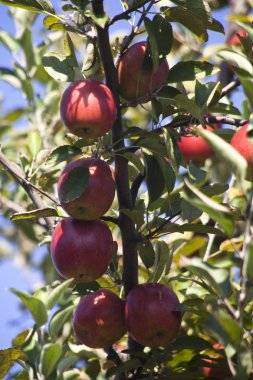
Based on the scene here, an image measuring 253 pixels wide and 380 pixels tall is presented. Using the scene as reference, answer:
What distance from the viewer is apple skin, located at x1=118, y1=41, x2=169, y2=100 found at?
1.38 metres

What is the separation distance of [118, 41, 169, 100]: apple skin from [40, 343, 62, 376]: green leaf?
0.54 m

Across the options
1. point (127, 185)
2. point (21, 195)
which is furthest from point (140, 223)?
point (21, 195)

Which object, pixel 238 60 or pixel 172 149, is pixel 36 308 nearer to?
pixel 172 149

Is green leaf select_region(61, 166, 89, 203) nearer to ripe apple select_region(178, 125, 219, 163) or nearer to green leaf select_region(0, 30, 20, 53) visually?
ripe apple select_region(178, 125, 219, 163)

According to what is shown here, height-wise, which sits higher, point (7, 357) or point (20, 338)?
point (7, 357)

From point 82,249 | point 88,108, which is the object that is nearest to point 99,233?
point 82,249

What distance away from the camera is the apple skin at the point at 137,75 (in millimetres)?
1382

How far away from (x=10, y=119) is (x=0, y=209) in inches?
49.2

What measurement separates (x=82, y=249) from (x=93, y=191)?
0.44 ft

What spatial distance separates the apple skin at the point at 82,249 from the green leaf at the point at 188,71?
343mm

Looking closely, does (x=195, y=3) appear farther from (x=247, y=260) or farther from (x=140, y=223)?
(x=247, y=260)

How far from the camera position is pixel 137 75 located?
1.38m

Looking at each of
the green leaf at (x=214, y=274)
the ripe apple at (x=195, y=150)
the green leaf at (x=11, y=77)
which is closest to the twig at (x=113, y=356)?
the green leaf at (x=214, y=274)

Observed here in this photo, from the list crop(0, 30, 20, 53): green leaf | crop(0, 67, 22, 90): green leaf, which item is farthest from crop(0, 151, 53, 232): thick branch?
crop(0, 30, 20, 53): green leaf
